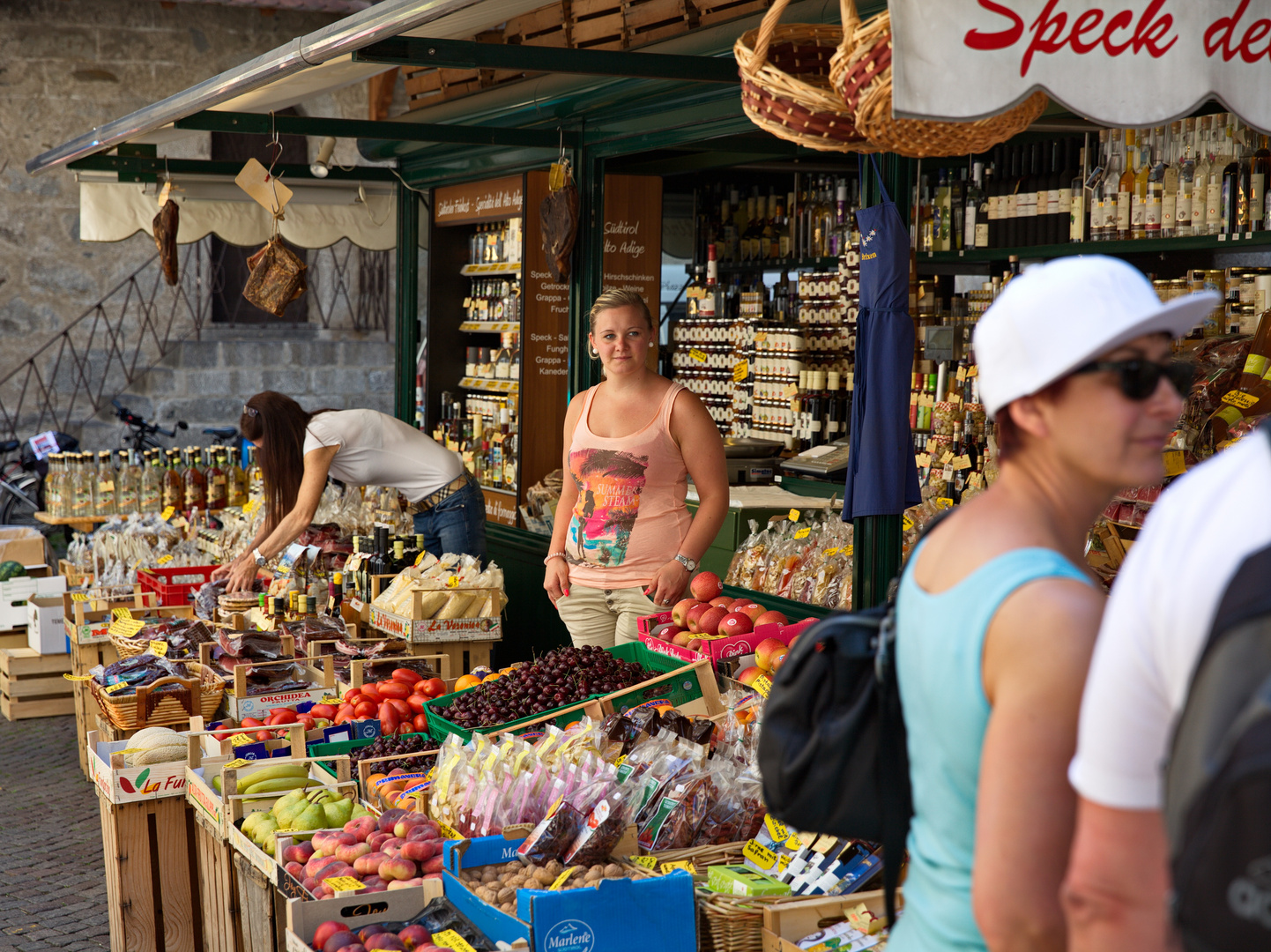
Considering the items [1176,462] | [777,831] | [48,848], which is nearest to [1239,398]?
[1176,462]

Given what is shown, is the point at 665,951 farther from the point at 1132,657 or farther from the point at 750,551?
the point at 750,551

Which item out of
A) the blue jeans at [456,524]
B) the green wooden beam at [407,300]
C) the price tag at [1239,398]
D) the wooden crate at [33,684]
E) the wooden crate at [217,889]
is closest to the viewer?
the wooden crate at [217,889]

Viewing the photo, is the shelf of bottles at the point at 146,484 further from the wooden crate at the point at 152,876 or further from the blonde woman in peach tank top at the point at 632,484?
the wooden crate at the point at 152,876

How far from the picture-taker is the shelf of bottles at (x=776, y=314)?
297 inches

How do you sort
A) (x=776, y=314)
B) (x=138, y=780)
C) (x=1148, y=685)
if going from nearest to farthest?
(x=1148, y=685)
(x=138, y=780)
(x=776, y=314)

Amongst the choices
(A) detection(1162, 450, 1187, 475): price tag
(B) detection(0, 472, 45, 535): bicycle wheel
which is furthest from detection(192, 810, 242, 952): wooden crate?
(B) detection(0, 472, 45, 535): bicycle wheel

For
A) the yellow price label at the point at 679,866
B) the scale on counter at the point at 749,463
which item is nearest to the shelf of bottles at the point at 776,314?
the scale on counter at the point at 749,463

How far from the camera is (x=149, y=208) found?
8.90m

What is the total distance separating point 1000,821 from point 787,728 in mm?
337

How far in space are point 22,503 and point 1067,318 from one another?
1196cm

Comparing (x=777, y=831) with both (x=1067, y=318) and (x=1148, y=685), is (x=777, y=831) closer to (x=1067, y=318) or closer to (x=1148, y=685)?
(x=1067, y=318)

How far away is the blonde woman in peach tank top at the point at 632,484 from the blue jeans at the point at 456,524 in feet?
5.37

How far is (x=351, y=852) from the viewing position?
9.60ft

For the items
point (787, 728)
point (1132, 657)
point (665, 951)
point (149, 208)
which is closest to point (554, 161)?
point (149, 208)
